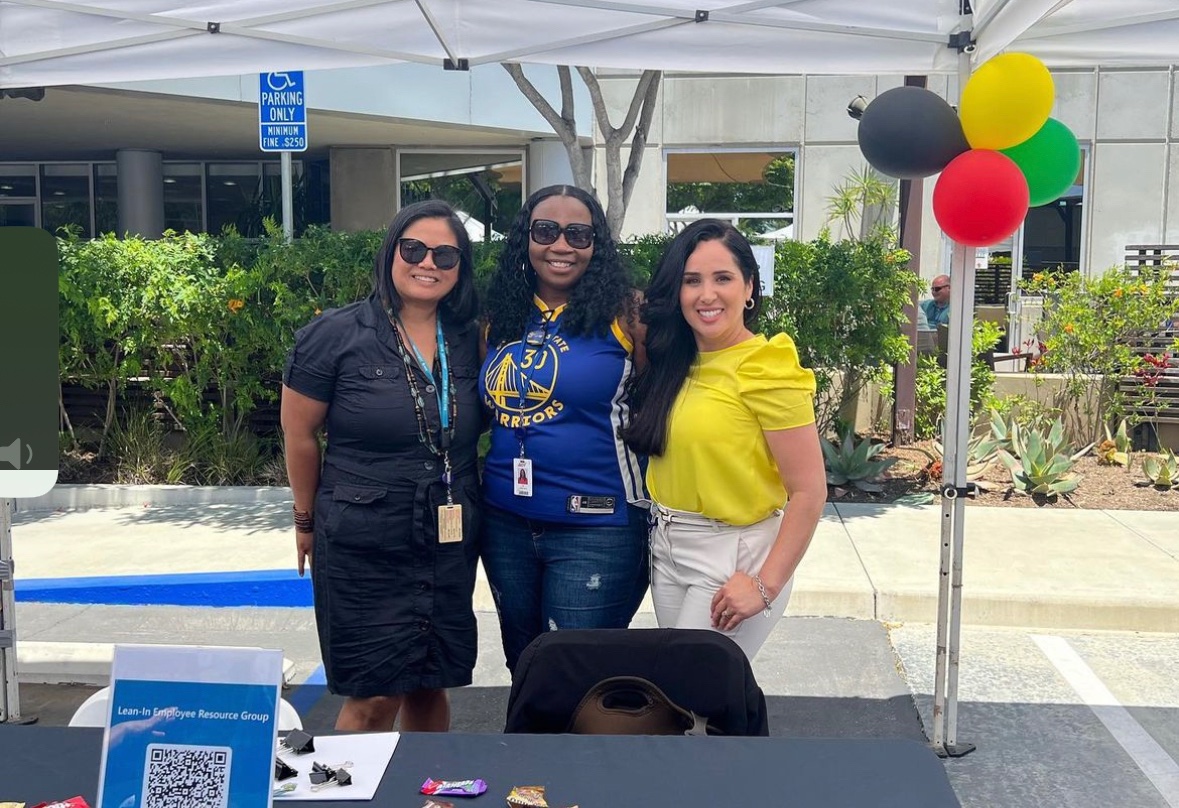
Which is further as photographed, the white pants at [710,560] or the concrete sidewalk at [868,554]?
the concrete sidewalk at [868,554]

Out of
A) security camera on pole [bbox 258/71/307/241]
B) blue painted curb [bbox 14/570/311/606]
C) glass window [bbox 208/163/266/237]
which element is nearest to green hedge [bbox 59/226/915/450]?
security camera on pole [bbox 258/71/307/241]

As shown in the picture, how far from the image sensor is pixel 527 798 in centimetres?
179

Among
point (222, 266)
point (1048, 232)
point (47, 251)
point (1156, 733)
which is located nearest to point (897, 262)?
point (1156, 733)

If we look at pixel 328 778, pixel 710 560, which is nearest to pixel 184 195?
pixel 710 560

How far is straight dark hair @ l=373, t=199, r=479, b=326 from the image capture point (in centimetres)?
302

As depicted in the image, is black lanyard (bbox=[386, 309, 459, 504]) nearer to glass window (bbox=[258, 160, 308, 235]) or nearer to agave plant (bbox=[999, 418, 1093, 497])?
agave plant (bbox=[999, 418, 1093, 497])

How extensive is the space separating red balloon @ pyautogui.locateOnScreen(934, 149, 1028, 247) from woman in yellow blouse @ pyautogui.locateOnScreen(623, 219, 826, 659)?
989 millimetres

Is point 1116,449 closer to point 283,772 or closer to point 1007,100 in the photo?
point 1007,100

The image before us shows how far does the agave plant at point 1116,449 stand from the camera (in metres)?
8.76

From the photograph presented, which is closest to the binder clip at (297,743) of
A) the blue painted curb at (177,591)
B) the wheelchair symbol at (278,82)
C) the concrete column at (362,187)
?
the blue painted curb at (177,591)

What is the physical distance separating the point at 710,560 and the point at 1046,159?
1.95 m

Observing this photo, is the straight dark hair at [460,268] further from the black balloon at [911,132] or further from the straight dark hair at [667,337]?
the black balloon at [911,132]

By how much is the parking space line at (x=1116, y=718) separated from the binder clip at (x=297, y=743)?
2.99m

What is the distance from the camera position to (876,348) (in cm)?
777
